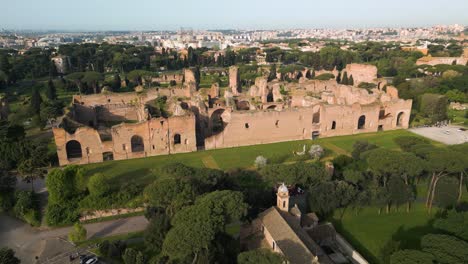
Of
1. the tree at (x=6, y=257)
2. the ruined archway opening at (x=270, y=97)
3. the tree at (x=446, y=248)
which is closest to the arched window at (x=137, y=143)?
the tree at (x=6, y=257)

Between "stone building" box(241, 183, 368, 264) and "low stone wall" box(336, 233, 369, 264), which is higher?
"stone building" box(241, 183, 368, 264)

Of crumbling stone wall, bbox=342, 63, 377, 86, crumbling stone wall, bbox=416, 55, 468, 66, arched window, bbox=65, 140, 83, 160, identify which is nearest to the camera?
arched window, bbox=65, 140, 83, 160

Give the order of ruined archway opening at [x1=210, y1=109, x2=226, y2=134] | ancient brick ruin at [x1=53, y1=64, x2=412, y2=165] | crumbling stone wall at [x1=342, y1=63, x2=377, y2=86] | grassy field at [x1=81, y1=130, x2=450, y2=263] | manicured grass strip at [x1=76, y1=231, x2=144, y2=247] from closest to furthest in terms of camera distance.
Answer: manicured grass strip at [x1=76, y1=231, x2=144, y2=247]
grassy field at [x1=81, y1=130, x2=450, y2=263]
ancient brick ruin at [x1=53, y1=64, x2=412, y2=165]
ruined archway opening at [x1=210, y1=109, x2=226, y2=134]
crumbling stone wall at [x1=342, y1=63, x2=377, y2=86]

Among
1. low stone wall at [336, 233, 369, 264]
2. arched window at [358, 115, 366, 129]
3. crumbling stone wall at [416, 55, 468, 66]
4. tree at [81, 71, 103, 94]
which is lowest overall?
low stone wall at [336, 233, 369, 264]

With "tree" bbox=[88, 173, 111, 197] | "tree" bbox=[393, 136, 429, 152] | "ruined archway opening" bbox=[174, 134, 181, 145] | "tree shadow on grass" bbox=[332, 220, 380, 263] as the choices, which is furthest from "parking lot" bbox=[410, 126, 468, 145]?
"tree" bbox=[88, 173, 111, 197]

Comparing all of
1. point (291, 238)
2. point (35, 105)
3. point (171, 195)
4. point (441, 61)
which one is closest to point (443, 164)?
point (291, 238)

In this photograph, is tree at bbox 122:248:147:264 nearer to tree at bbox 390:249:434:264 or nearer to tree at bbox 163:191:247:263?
tree at bbox 163:191:247:263
